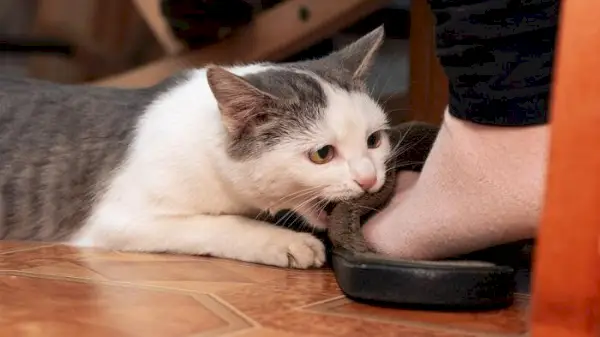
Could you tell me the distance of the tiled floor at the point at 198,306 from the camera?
90 centimetres

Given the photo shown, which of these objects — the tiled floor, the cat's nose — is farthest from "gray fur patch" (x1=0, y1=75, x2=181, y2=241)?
the cat's nose

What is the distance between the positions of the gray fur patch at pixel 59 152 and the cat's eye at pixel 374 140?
1.67 feet

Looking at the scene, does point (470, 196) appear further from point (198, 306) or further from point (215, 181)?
point (215, 181)

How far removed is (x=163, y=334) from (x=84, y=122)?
2.90 feet

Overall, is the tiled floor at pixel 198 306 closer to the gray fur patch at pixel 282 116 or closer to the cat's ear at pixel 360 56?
the gray fur patch at pixel 282 116

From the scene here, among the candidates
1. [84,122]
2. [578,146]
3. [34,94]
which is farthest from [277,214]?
[578,146]

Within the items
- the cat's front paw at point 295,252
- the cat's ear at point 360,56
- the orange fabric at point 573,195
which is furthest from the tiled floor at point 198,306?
the cat's ear at point 360,56

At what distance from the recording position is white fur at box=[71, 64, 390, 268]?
1267mm

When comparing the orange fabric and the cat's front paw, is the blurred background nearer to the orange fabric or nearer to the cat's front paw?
the cat's front paw

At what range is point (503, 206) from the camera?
0.95 m

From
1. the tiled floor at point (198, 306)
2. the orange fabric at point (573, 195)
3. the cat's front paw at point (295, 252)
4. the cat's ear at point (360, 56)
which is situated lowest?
the tiled floor at point (198, 306)

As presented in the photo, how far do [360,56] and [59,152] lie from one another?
0.69m

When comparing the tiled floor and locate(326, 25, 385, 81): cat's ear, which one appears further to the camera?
locate(326, 25, 385, 81): cat's ear

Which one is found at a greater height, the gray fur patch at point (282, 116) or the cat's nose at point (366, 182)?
the gray fur patch at point (282, 116)
